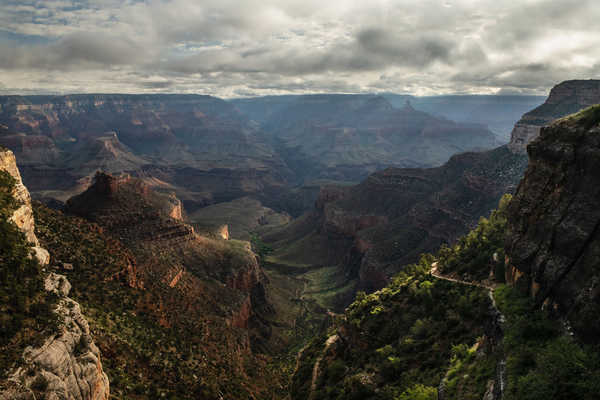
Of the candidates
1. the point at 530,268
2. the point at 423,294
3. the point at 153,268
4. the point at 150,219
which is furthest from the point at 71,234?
the point at 530,268

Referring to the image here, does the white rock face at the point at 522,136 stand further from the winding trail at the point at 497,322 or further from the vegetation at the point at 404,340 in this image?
the winding trail at the point at 497,322

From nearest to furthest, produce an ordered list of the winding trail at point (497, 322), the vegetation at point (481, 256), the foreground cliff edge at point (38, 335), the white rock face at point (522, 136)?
the winding trail at point (497, 322), the foreground cliff edge at point (38, 335), the vegetation at point (481, 256), the white rock face at point (522, 136)

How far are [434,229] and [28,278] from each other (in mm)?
94945

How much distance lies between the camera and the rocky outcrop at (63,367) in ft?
61.8

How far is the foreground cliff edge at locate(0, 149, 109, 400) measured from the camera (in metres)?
19.1

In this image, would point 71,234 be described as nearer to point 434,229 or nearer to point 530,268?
point 530,268

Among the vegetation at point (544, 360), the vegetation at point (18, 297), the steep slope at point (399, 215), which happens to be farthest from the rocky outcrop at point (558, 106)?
the vegetation at point (18, 297)

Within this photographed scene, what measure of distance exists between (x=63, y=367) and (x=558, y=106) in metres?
140

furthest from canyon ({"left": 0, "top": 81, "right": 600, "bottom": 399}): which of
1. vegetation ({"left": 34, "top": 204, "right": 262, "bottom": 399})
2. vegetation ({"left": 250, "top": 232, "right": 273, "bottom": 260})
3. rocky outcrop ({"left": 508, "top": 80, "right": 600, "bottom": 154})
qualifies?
vegetation ({"left": 250, "top": 232, "right": 273, "bottom": 260})

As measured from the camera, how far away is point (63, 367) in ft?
69.5

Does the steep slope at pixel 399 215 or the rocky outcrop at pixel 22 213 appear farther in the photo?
the steep slope at pixel 399 215

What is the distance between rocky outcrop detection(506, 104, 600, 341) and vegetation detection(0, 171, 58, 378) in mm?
29549

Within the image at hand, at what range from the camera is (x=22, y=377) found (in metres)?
18.6

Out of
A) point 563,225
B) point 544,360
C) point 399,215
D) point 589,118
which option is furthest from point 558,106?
point 544,360
